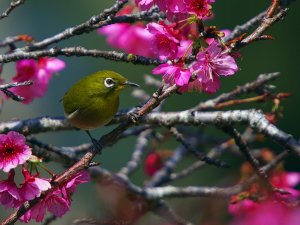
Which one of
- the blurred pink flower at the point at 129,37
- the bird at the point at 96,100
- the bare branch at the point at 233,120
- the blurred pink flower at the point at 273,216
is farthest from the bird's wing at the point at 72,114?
the blurred pink flower at the point at 273,216

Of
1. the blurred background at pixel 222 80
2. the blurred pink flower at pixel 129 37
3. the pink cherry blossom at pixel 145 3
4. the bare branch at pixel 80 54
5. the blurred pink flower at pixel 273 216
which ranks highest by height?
the pink cherry blossom at pixel 145 3

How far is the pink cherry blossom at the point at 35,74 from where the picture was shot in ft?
8.83

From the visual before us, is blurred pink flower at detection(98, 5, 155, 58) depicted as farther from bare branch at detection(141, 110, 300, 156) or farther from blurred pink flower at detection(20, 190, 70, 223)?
blurred pink flower at detection(20, 190, 70, 223)

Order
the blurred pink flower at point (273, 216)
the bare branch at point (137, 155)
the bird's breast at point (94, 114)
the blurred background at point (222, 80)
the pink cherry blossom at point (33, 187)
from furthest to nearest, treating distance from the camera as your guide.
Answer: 1. the blurred background at point (222, 80)
2. the bare branch at point (137, 155)
3. the bird's breast at point (94, 114)
4. the pink cherry blossom at point (33, 187)
5. the blurred pink flower at point (273, 216)

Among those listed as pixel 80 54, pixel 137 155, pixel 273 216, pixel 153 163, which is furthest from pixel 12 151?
pixel 153 163

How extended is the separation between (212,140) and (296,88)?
5767 mm

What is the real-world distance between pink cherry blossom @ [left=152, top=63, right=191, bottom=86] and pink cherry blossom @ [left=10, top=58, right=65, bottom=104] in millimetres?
1090

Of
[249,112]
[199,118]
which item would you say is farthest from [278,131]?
[199,118]

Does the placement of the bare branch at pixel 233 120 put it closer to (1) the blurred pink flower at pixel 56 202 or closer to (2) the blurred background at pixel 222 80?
(1) the blurred pink flower at pixel 56 202

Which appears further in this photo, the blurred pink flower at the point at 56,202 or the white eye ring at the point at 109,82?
the white eye ring at the point at 109,82

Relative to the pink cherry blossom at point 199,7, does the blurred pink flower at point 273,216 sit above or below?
below

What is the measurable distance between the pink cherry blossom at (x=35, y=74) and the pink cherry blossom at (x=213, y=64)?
1188mm

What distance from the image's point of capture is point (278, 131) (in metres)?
1.81

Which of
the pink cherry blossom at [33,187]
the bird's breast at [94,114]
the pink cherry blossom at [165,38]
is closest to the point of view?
the pink cherry blossom at [33,187]
